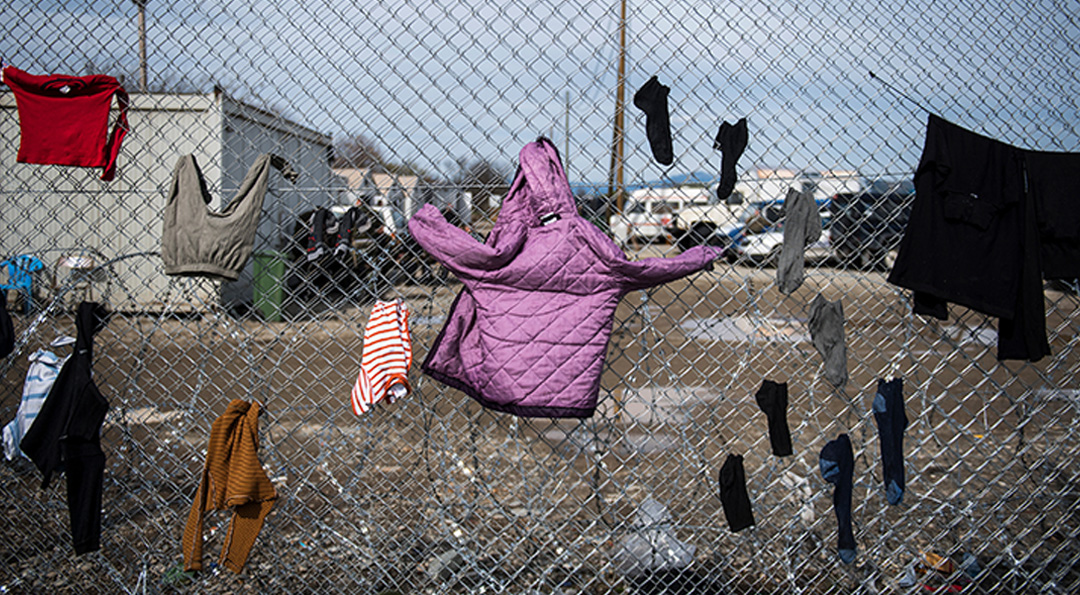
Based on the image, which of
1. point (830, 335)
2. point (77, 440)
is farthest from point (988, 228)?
point (77, 440)

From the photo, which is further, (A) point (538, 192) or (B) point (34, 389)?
(B) point (34, 389)

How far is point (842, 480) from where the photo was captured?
102 inches

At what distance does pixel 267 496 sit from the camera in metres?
2.58

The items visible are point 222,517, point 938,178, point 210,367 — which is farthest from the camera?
point 210,367

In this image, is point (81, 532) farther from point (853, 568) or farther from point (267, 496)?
point (853, 568)

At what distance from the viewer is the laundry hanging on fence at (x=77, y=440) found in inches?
104

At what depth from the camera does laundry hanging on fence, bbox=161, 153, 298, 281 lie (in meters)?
2.59

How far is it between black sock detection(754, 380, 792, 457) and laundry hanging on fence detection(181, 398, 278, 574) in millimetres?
1918

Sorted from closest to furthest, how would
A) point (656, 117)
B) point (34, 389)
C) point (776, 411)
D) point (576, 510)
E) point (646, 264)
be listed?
point (646, 264)
point (656, 117)
point (776, 411)
point (34, 389)
point (576, 510)

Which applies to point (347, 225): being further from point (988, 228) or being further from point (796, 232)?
point (988, 228)

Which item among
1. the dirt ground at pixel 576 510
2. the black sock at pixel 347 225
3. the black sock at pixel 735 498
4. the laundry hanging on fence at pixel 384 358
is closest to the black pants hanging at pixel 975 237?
the dirt ground at pixel 576 510

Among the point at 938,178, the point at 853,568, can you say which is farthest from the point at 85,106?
the point at 853,568

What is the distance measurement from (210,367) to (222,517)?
4.40 metres

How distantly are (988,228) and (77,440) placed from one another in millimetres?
3568
